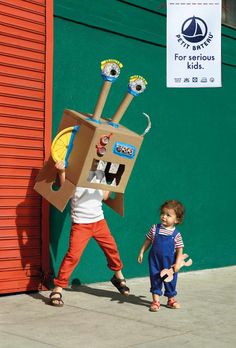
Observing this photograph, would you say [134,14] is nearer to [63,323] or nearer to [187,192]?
[187,192]

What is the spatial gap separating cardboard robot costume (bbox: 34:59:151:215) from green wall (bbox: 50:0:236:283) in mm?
962

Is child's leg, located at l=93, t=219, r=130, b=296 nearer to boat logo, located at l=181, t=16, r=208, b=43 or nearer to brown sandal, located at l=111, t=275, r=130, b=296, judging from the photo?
brown sandal, located at l=111, t=275, r=130, b=296

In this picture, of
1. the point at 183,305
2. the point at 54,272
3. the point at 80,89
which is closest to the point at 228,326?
the point at 183,305

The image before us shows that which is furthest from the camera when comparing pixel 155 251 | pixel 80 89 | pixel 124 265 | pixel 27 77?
pixel 124 265

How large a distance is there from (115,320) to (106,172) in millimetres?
1421

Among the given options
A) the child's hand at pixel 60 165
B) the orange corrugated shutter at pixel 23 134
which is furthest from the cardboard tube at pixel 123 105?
the orange corrugated shutter at pixel 23 134

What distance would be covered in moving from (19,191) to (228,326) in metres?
2.60

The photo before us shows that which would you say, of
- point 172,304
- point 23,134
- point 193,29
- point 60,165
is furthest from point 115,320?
point 193,29

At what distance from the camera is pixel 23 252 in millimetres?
6555

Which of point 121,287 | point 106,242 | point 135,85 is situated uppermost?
point 135,85

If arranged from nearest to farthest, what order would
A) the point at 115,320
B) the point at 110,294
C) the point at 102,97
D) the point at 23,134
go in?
1. the point at 115,320
2. the point at 102,97
3. the point at 23,134
4. the point at 110,294

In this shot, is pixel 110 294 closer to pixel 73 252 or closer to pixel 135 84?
pixel 73 252

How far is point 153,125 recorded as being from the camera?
8203 mm

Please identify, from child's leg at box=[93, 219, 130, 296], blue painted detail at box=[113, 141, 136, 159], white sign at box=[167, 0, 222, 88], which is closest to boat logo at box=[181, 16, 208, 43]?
white sign at box=[167, 0, 222, 88]
